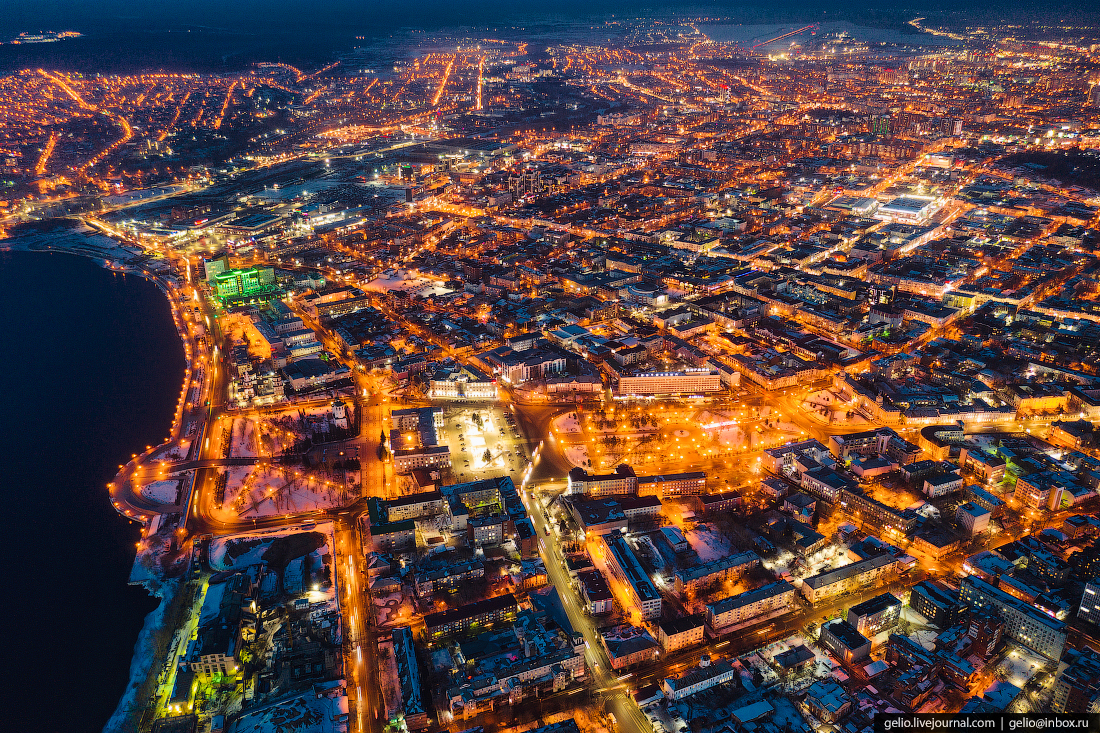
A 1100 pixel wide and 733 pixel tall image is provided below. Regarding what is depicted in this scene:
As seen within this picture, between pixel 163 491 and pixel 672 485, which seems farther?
pixel 163 491

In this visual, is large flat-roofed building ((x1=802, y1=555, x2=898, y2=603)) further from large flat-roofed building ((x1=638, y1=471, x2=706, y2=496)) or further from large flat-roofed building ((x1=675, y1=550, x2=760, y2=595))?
large flat-roofed building ((x1=638, y1=471, x2=706, y2=496))

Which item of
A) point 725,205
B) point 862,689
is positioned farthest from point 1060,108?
point 862,689

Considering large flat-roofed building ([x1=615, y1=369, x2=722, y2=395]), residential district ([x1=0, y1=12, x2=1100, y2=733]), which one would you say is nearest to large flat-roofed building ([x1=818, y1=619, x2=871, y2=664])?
residential district ([x1=0, y1=12, x2=1100, y2=733])

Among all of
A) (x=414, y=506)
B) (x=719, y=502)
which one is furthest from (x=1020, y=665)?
(x=414, y=506)

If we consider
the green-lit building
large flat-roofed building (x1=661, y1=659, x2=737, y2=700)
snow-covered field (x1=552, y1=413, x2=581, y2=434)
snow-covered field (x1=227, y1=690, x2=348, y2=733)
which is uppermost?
the green-lit building

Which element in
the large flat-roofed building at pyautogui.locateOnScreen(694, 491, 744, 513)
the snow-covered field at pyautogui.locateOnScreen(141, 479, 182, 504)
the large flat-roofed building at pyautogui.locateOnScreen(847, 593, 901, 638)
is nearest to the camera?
the large flat-roofed building at pyautogui.locateOnScreen(847, 593, 901, 638)

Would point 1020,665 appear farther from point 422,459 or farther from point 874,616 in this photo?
point 422,459
